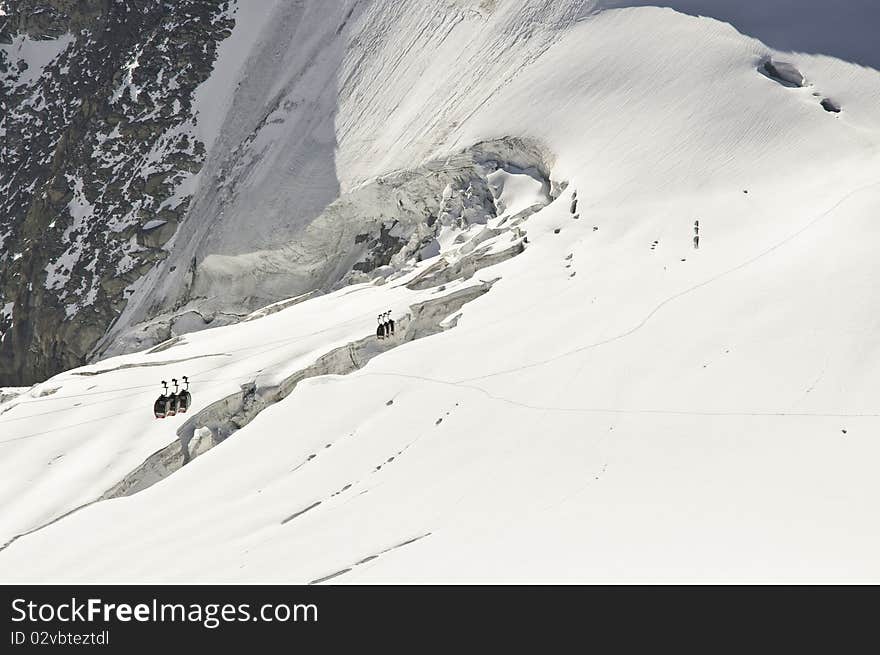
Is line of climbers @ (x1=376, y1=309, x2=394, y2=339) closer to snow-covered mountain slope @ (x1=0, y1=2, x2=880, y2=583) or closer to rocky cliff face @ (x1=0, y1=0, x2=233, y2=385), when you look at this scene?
snow-covered mountain slope @ (x1=0, y1=2, x2=880, y2=583)

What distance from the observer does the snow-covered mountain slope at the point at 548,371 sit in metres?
13.8

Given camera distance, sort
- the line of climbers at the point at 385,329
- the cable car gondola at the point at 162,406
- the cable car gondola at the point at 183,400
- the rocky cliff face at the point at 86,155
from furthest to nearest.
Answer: the rocky cliff face at the point at 86,155 < the line of climbers at the point at 385,329 < the cable car gondola at the point at 183,400 < the cable car gondola at the point at 162,406

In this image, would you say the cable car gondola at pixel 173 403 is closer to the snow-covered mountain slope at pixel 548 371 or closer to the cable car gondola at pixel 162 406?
the cable car gondola at pixel 162 406

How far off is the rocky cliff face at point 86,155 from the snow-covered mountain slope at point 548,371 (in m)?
8.29

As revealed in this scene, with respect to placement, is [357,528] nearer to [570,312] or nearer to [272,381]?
[570,312]

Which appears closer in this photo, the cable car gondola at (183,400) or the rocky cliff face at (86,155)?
the cable car gondola at (183,400)

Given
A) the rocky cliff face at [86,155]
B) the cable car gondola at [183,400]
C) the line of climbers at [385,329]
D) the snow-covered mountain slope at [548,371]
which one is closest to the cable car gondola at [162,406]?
the cable car gondola at [183,400]

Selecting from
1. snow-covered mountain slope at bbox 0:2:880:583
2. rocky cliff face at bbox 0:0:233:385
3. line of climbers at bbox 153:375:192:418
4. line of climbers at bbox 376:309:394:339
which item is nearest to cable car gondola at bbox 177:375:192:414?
line of climbers at bbox 153:375:192:418

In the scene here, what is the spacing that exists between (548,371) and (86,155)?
1322 inches

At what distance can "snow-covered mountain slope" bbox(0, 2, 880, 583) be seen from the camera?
45.3 ft

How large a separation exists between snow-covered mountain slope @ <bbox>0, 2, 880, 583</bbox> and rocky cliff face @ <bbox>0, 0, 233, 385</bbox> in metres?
8.29

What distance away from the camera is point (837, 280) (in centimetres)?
1942

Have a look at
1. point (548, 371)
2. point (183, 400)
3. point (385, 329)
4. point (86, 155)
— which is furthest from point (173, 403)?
point (86, 155)

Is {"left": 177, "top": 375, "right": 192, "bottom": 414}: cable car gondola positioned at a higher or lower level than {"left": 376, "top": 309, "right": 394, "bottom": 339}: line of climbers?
lower
